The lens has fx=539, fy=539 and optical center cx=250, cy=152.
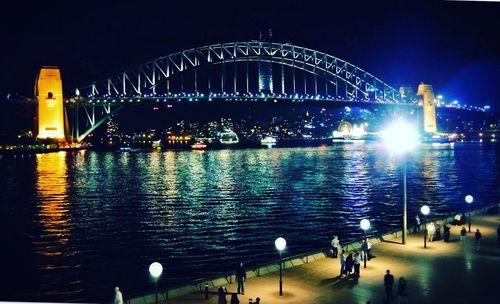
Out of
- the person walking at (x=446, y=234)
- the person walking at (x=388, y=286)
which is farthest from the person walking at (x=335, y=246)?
the person walking at (x=446, y=234)

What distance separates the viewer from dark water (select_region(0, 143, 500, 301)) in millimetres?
13898

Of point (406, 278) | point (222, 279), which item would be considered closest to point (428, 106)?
point (406, 278)

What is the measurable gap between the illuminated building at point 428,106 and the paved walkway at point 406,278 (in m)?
96.5

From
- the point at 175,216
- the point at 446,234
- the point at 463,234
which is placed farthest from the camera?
the point at 175,216

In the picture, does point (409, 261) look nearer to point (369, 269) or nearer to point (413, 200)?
point (369, 269)

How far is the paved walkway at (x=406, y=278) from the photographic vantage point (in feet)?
30.8

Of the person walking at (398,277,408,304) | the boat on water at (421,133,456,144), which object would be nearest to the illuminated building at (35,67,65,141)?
the boat on water at (421,133,456,144)

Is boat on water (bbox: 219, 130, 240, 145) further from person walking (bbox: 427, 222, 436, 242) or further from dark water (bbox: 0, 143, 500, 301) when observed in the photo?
person walking (bbox: 427, 222, 436, 242)

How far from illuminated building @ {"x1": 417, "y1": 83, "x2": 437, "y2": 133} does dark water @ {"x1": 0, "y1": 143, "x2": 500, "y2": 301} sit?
6579 cm

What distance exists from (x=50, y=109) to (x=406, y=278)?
70872mm

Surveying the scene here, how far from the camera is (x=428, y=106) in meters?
105

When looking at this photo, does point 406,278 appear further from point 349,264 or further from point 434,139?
point 434,139

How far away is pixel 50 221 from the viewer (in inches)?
835

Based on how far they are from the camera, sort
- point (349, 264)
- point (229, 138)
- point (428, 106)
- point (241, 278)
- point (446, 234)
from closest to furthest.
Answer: point (241, 278), point (349, 264), point (446, 234), point (428, 106), point (229, 138)
